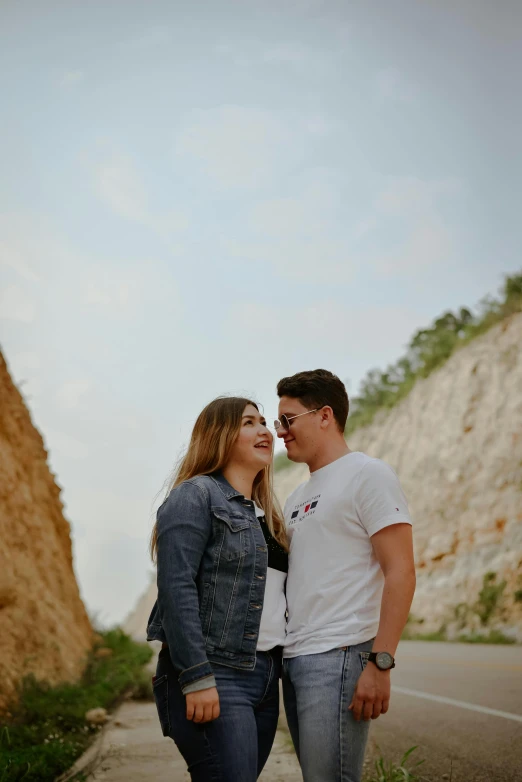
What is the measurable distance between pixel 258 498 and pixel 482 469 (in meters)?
22.1

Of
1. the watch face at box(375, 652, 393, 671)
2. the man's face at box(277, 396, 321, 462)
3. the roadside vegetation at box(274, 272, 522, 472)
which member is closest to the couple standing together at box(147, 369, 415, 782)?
the watch face at box(375, 652, 393, 671)

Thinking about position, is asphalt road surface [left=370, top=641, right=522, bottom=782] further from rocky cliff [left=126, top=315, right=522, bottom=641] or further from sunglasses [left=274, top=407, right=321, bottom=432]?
rocky cliff [left=126, top=315, right=522, bottom=641]

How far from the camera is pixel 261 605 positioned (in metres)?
3.17

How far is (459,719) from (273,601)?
4.82 meters

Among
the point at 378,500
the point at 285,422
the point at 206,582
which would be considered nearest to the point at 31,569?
the point at 285,422

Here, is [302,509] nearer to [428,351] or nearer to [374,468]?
[374,468]

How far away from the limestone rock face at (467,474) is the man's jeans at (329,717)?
45.9 ft

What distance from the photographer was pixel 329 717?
3.01 m

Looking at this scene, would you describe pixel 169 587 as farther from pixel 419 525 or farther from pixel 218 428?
pixel 419 525

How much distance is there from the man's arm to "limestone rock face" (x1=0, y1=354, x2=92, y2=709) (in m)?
4.93

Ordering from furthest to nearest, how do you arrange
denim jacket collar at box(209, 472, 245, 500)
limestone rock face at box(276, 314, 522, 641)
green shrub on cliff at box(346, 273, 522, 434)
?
green shrub on cliff at box(346, 273, 522, 434) < limestone rock face at box(276, 314, 522, 641) < denim jacket collar at box(209, 472, 245, 500)

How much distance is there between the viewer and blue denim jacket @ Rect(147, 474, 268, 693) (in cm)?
293

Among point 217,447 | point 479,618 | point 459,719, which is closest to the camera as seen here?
point 217,447

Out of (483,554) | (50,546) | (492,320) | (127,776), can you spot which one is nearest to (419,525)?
(483,554)
